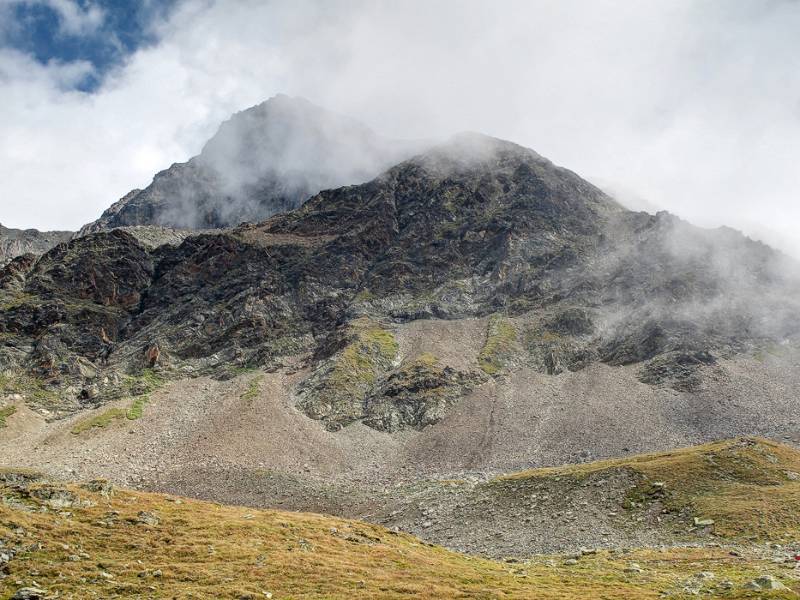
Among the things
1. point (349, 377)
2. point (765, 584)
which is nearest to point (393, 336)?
point (349, 377)

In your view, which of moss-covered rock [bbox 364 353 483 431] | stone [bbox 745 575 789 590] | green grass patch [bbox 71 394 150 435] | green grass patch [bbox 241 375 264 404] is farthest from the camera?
green grass patch [bbox 241 375 264 404]

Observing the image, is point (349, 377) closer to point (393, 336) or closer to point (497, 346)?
point (393, 336)

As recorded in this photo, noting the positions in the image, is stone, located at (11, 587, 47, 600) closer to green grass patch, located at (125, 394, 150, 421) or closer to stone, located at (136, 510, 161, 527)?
stone, located at (136, 510, 161, 527)

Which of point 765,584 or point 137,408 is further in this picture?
point 137,408

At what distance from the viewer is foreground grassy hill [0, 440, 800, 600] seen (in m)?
29.7

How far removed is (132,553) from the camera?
1340 inches

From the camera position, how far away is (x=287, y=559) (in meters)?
35.9

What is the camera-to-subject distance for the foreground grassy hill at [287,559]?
29.7m

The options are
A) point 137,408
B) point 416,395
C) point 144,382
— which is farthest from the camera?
point 144,382

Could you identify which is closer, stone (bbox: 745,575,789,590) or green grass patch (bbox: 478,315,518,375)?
stone (bbox: 745,575,789,590)

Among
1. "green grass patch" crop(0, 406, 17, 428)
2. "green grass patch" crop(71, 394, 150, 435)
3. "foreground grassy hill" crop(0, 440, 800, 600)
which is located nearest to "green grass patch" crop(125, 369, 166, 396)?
"green grass patch" crop(71, 394, 150, 435)

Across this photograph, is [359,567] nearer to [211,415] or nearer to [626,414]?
[626,414]

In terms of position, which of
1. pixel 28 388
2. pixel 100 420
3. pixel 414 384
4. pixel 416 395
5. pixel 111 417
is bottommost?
pixel 100 420

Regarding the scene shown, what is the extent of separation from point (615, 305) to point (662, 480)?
374 feet
